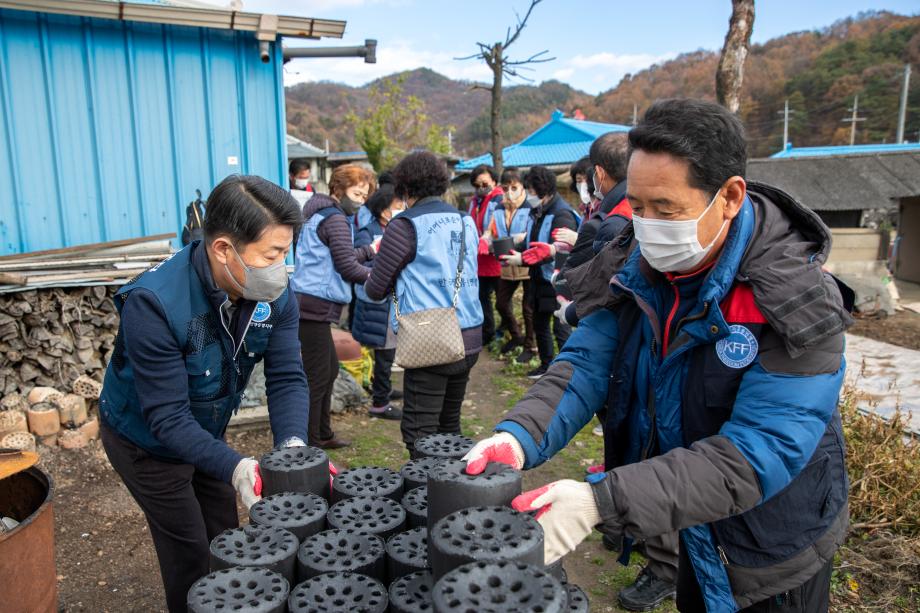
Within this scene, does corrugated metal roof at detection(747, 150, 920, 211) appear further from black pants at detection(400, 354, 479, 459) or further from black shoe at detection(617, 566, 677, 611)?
black shoe at detection(617, 566, 677, 611)

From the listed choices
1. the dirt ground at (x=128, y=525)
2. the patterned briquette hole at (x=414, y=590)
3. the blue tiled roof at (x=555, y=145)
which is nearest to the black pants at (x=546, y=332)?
the dirt ground at (x=128, y=525)

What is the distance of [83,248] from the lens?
5047mm

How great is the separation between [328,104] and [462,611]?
8699 cm

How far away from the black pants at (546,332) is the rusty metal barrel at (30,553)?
16.0ft

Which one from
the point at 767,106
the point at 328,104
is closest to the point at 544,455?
the point at 767,106

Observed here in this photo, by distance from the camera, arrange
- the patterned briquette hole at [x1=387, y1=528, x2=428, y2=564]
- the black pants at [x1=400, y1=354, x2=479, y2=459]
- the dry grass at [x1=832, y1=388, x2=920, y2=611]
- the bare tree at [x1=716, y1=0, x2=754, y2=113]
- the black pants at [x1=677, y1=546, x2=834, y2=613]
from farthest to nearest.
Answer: the bare tree at [x1=716, y1=0, x2=754, y2=113]
the black pants at [x1=400, y1=354, x2=479, y2=459]
the dry grass at [x1=832, y1=388, x2=920, y2=611]
the black pants at [x1=677, y1=546, x2=834, y2=613]
the patterned briquette hole at [x1=387, y1=528, x2=428, y2=564]

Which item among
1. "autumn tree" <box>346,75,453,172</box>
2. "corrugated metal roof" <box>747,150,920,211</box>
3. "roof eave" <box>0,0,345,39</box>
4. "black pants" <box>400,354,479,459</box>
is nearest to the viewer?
"black pants" <box>400,354,479,459</box>

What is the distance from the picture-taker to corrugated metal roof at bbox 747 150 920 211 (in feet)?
31.4

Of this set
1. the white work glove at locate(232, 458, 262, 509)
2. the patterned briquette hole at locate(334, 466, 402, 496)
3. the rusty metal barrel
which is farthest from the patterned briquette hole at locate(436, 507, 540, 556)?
the rusty metal barrel

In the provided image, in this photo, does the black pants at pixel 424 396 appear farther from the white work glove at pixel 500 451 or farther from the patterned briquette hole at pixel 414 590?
the patterned briquette hole at pixel 414 590

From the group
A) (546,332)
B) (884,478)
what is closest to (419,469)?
(884,478)

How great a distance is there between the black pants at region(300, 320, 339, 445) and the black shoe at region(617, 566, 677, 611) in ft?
7.85

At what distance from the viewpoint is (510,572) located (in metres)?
1.23

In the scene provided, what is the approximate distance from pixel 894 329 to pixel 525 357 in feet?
17.1
